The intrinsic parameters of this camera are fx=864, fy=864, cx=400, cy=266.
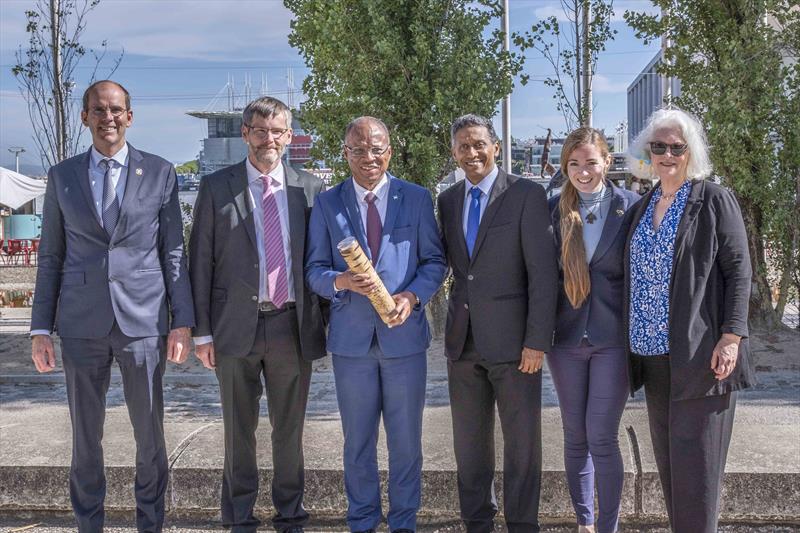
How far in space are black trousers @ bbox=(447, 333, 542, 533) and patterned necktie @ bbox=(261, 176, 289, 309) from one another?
958 millimetres

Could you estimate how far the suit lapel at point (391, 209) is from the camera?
429 cm

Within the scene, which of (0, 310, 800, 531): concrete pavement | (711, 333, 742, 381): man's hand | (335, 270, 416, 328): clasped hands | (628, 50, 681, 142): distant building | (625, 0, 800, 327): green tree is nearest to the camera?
(711, 333, 742, 381): man's hand

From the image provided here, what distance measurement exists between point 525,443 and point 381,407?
0.74 m

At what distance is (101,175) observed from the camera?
14.0 ft

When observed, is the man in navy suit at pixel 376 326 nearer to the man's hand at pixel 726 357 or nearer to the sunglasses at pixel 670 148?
the sunglasses at pixel 670 148

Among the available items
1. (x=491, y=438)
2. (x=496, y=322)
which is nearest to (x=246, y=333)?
(x=496, y=322)

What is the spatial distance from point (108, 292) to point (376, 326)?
131 cm

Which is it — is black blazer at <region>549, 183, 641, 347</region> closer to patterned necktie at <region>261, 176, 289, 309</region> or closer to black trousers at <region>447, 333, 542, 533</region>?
black trousers at <region>447, 333, 542, 533</region>

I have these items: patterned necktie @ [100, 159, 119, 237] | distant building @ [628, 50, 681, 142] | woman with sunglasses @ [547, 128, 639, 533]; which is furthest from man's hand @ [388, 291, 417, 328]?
distant building @ [628, 50, 681, 142]

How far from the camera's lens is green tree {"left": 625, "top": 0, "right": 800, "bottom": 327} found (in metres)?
8.63

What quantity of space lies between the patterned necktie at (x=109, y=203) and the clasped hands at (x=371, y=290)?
3.70 feet

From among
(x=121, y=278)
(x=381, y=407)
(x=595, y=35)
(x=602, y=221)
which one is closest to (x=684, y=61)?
(x=595, y=35)

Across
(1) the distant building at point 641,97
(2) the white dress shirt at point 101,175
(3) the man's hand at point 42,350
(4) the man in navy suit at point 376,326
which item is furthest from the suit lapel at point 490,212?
(1) the distant building at point 641,97

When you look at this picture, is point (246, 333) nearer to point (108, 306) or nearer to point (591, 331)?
point (108, 306)
